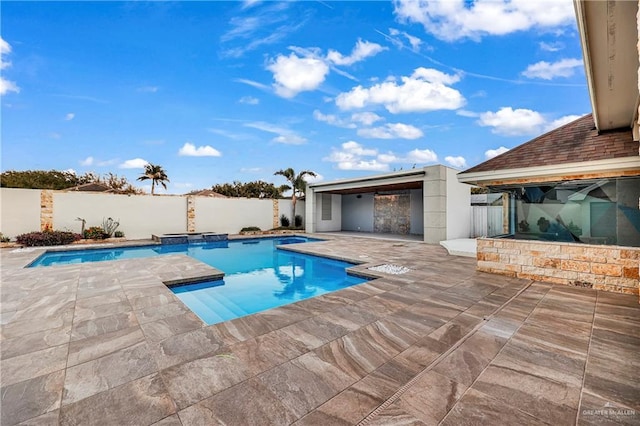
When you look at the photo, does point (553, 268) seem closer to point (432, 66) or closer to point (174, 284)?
point (174, 284)

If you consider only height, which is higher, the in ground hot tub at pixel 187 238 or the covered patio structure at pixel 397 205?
the covered patio structure at pixel 397 205

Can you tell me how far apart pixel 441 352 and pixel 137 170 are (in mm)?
25046

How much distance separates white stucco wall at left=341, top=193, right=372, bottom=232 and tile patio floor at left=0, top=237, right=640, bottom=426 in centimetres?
1438

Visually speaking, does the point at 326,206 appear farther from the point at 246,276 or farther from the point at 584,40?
the point at 584,40

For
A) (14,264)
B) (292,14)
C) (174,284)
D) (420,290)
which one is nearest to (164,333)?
(174,284)

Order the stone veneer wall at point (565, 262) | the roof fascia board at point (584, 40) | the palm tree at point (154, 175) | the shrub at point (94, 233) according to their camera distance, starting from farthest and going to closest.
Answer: the palm tree at point (154, 175)
the shrub at point (94, 233)
the stone veneer wall at point (565, 262)
the roof fascia board at point (584, 40)

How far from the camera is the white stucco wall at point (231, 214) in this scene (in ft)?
55.7

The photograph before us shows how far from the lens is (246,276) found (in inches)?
309

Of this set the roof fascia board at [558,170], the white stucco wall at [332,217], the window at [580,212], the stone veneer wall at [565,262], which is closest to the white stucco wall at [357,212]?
the white stucco wall at [332,217]

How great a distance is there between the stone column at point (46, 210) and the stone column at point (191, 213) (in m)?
5.91

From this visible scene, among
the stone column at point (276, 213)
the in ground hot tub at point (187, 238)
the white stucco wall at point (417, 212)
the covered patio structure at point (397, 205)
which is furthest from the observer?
the stone column at point (276, 213)

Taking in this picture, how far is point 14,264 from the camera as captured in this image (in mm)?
7590

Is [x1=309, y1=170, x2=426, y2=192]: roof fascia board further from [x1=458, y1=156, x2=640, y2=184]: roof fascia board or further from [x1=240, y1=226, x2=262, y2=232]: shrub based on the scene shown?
[x1=458, y1=156, x2=640, y2=184]: roof fascia board

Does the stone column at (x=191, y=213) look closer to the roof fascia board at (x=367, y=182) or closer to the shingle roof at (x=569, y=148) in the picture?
the roof fascia board at (x=367, y=182)
